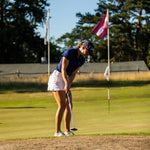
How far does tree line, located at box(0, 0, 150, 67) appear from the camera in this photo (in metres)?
51.6

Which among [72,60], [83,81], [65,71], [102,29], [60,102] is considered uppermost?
[102,29]

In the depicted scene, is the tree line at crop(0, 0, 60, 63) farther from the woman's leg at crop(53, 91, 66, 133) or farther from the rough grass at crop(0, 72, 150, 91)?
the woman's leg at crop(53, 91, 66, 133)

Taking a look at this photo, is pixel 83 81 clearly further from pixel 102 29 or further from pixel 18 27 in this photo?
pixel 18 27

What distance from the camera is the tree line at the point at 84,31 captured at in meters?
51.6

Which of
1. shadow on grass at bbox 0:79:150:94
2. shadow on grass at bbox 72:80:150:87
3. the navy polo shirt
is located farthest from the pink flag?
the navy polo shirt

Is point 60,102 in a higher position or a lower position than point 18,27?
lower

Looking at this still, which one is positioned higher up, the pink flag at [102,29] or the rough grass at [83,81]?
the pink flag at [102,29]

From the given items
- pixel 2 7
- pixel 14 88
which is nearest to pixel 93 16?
pixel 2 7

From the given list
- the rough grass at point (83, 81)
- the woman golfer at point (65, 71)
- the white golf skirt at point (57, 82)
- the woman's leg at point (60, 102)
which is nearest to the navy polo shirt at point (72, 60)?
the woman golfer at point (65, 71)

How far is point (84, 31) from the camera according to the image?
58.0m

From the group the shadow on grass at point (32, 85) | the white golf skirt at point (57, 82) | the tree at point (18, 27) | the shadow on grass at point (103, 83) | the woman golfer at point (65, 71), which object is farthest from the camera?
the tree at point (18, 27)

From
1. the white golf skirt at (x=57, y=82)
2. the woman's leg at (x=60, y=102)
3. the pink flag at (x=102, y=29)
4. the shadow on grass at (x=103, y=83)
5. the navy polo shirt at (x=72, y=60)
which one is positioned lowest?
the shadow on grass at (x=103, y=83)

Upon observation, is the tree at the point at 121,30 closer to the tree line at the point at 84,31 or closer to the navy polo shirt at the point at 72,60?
the tree line at the point at 84,31

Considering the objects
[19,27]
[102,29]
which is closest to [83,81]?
[102,29]
